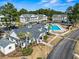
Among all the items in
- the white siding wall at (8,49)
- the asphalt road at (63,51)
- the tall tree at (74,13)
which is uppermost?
the tall tree at (74,13)

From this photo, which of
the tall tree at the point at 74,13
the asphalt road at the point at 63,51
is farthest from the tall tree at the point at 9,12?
the tall tree at the point at 74,13

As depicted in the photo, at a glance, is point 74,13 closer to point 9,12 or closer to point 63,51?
point 9,12

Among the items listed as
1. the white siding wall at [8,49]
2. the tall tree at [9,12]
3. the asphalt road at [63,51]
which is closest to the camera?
the asphalt road at [63,51]

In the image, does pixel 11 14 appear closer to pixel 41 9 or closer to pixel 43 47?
pixel 43 47

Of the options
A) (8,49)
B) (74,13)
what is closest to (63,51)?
(8,49)

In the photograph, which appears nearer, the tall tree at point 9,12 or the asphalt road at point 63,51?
the asphalt road at point 63,51

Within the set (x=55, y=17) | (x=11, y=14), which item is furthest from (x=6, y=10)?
(x=55, y=17)

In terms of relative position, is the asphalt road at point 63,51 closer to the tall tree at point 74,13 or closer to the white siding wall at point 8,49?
the white siding wall at point 8,49

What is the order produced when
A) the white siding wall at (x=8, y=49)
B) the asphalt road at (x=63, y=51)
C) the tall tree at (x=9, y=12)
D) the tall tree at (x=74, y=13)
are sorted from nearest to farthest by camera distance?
the asphalt road at (x=63, y=51), the white siding wall at (x=8, y=49), the tall tree at (x=9, y=12), the tall tree at (x=74, y=13)

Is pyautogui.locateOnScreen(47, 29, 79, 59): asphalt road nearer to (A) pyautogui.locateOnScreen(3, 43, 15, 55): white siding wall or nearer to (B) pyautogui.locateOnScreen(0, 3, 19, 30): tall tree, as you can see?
(A) pyautogui.locateOnScreen(3, 43, 15, 55): white siding wall

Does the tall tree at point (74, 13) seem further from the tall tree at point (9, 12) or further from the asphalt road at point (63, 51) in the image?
the asphalt road at point (63, 51)

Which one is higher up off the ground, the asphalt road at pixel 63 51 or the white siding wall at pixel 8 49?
the white siding wall at pixel 8 49
